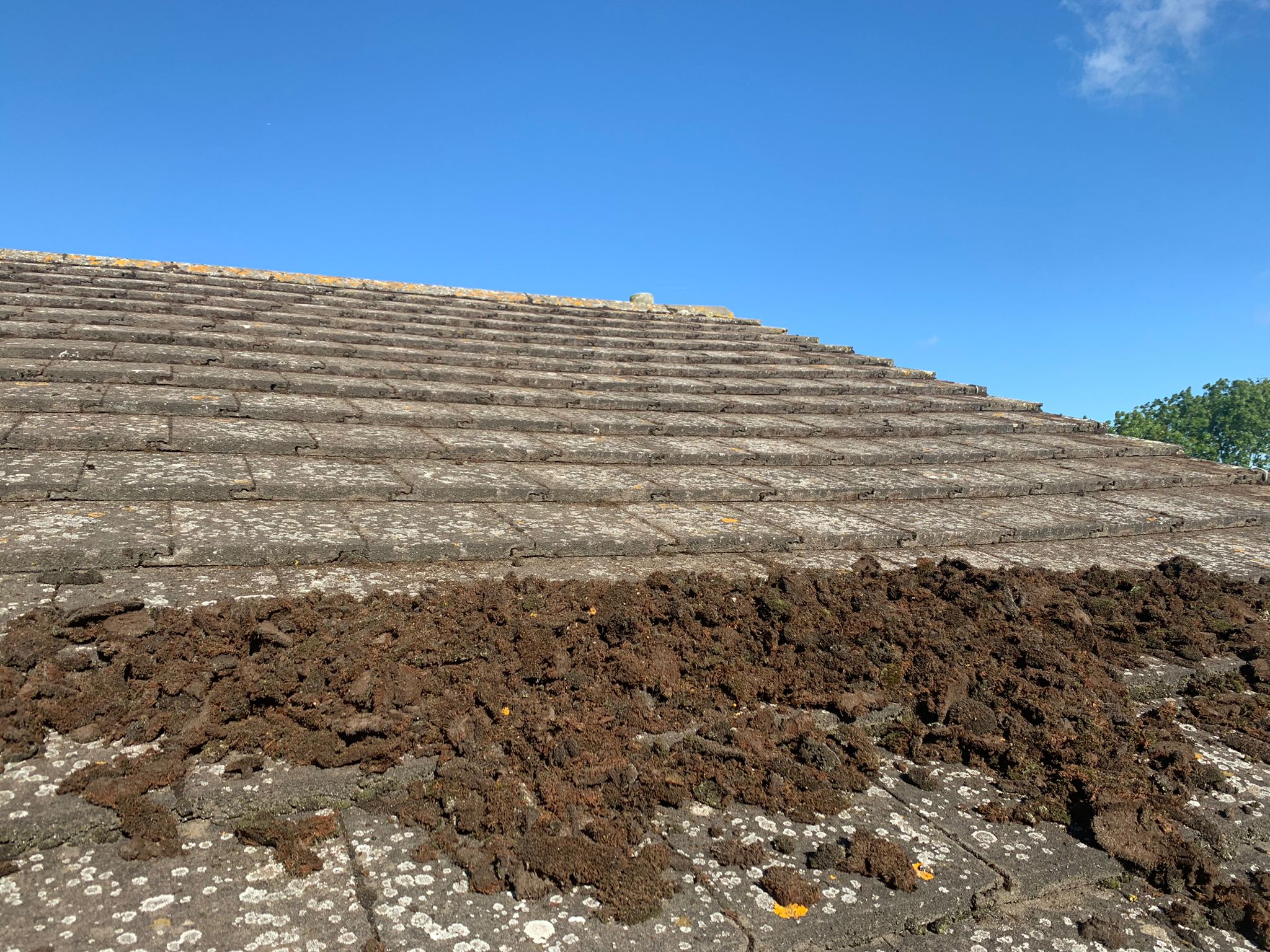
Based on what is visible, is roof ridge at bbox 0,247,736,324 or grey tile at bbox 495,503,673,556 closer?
grey tile at bbox 495,503,673,556

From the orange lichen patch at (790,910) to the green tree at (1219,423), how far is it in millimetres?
33460

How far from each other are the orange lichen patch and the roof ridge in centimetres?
891

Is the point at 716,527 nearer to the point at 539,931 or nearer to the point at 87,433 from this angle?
the point at 539,931

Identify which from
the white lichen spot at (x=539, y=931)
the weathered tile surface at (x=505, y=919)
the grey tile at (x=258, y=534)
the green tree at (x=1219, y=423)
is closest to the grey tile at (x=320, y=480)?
the grey tile at (x=258, y=534)

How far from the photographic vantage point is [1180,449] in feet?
25.8

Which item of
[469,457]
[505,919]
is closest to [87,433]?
[469,457]

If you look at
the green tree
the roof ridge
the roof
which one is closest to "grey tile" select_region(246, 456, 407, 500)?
the roof

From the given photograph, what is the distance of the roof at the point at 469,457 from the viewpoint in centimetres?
→ 344

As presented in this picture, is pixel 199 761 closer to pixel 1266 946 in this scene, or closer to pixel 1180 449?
pixel 1266 946

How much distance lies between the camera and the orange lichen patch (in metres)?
1.73

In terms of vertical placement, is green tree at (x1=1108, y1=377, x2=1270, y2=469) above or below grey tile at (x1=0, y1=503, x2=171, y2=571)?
above

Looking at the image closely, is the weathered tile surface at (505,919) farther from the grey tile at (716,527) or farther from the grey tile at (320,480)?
the grey tile at (320,480)

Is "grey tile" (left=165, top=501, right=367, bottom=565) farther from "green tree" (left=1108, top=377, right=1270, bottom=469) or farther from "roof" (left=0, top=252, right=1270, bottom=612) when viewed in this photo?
"green tree" (left=1108, top=377, right=1270, bottom=469)

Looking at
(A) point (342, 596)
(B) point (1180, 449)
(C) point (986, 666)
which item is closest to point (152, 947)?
(A) point (342, 596)
